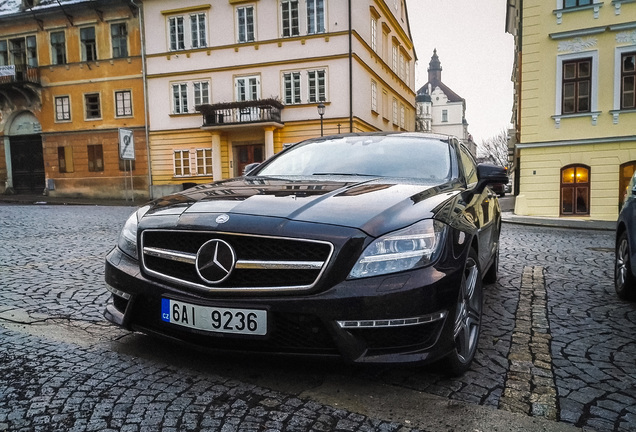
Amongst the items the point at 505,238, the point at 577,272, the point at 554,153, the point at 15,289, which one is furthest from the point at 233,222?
the point at 554,153

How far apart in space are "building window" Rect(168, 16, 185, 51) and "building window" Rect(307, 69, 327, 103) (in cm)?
772

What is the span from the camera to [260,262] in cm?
231

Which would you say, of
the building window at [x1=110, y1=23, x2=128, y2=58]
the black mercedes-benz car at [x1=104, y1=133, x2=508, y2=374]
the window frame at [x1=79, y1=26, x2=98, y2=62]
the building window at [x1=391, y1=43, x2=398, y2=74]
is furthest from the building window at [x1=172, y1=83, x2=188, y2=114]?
the black mercedes-benz car at [x1=104, y1=133, x2=508, y2=374]

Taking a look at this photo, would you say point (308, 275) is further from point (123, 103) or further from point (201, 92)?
point (123, 103)

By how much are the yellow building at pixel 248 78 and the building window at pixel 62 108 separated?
225 inches

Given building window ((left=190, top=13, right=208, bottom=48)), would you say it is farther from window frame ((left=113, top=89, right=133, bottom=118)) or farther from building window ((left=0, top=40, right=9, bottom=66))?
building window ((left=0, top=40, right=9, bottom=66))

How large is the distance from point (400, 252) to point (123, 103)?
2908 centimetres

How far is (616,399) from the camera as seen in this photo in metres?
2.40

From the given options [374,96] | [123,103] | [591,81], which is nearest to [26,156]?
[123,103]

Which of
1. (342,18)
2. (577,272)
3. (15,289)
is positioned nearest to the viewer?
(15,289)

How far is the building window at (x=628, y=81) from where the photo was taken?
1609 centimetres

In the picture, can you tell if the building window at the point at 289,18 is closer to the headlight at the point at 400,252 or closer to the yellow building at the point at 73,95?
the yellow building at the point at 73,95

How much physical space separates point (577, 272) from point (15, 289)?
6.10 meters

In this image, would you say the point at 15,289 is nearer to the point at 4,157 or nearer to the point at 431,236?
the point at 431,236
